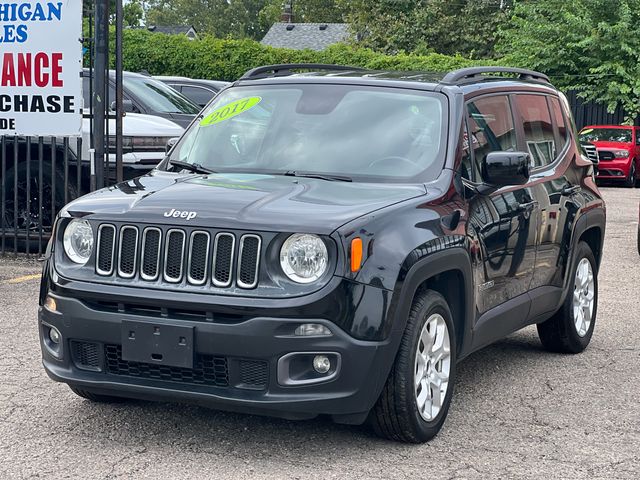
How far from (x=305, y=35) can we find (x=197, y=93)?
185 ft

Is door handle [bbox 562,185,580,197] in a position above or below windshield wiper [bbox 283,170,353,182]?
below

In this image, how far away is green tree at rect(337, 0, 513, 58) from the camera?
48.5m

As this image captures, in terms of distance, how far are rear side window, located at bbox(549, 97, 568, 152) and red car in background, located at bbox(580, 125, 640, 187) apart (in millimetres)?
18574

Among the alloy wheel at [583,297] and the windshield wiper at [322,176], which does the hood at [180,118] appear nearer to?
the alloy wheel at [583,297]

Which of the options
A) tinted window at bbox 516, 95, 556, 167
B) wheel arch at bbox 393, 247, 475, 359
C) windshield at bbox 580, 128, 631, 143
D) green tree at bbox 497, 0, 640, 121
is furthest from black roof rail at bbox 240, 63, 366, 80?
green tree at bbox 497, 0, 640, 121

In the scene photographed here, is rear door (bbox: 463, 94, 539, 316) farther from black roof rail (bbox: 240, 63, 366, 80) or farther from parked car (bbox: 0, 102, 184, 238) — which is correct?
parked car (bbox: 0, 102, 184, 238)

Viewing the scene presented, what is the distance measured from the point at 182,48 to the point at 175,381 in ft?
95.3

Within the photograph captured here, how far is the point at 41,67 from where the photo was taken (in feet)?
35.3

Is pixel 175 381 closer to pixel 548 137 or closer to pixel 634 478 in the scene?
pixel 634 478

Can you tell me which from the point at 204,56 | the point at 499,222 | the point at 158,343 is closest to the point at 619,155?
the point at 204,56

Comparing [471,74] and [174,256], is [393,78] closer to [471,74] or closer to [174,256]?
[471,74]

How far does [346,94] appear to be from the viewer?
239 inches

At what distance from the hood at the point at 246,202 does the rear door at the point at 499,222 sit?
551 millimetres

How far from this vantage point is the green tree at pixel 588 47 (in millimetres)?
30812
